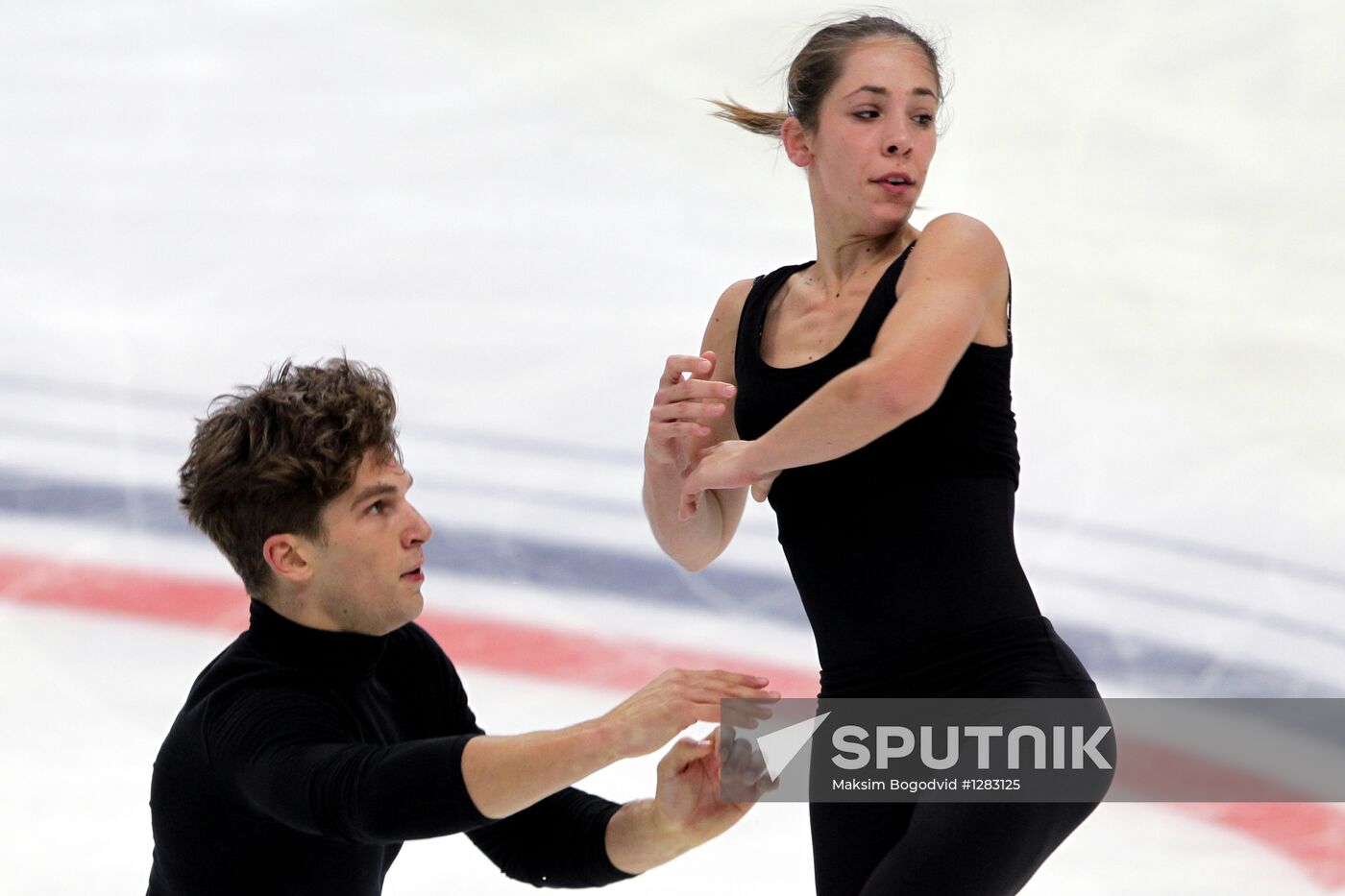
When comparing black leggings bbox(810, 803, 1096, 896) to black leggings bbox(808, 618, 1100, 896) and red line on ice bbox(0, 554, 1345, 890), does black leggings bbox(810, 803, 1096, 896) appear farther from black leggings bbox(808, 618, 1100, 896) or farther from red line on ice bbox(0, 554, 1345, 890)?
red line on ice bbox(0, 554, 1345, 890)

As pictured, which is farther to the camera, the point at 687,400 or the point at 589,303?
the point at 589,303

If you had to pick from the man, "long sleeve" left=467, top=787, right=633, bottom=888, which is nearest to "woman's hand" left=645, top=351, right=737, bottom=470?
the man

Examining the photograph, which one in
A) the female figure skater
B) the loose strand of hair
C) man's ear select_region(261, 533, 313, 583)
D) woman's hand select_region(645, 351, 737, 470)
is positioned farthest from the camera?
the loose strand of hair

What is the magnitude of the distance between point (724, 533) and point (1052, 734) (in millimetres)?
782

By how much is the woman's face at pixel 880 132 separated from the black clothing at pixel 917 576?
0.15 m

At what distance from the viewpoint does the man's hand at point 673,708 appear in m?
2.19

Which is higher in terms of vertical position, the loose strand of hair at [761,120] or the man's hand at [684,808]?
the loose strand of hair at [761,120]

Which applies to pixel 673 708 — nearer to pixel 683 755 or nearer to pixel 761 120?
pixel 683 755

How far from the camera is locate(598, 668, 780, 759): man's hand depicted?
86.2 inches

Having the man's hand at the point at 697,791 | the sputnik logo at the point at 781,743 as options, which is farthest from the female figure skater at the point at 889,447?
the sputnik logo at the point at 781,743

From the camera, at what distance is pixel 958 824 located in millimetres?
2131

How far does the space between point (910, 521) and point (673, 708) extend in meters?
0.42

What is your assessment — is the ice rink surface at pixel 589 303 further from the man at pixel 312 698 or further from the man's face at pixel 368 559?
the man's face at pixel 368 559

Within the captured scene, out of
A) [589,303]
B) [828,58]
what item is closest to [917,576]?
[828,58]
